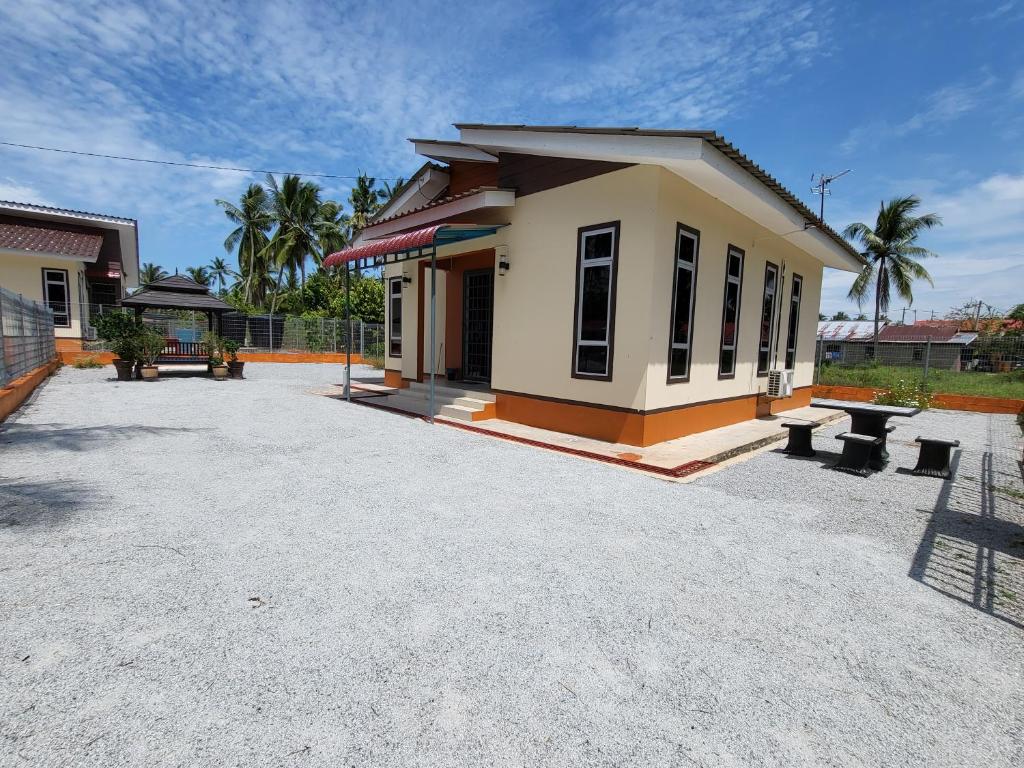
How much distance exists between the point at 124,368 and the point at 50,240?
8405 mm

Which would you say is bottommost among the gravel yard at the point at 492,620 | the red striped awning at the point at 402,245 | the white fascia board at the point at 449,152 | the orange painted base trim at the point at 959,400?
the gravel yard at the point at 492,620

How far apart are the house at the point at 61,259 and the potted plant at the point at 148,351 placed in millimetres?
5929

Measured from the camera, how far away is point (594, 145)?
5918 mm

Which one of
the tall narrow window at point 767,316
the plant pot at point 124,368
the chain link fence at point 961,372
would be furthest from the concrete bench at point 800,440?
the plant pot at point 124,368

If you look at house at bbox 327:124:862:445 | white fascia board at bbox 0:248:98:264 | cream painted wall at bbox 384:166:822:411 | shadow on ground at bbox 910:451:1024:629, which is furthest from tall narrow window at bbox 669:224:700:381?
white fascia board at bbox 0:248:98:264

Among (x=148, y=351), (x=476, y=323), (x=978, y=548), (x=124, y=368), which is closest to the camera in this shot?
(x=978, y=548)

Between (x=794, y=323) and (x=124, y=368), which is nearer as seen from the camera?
(x=794, y=323)

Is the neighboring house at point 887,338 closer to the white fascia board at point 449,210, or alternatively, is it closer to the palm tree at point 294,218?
the white fascia board at point 449,210

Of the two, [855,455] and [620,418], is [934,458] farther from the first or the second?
[620,418]

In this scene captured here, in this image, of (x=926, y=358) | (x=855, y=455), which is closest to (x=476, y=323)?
(x=855, y=455)

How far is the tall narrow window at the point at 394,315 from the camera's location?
11273mm

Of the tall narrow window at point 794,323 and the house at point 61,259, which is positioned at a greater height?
the house at point 61,259

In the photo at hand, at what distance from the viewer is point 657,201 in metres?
5.94

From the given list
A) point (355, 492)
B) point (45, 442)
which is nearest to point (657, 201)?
point (355, 492)
